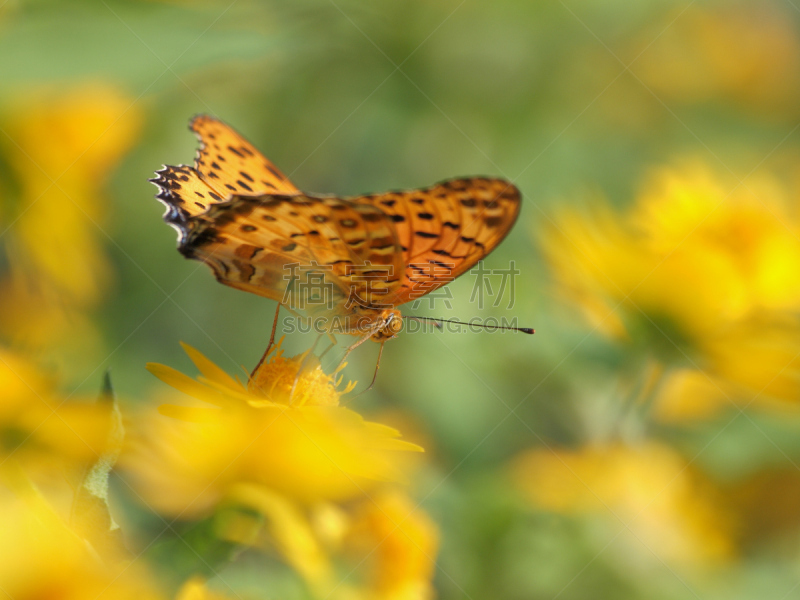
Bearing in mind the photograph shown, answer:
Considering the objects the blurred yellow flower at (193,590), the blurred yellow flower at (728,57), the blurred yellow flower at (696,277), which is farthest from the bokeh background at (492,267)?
the blurred yellow flower at (728,57)

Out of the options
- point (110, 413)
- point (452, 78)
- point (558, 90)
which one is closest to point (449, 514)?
point (110, 413)

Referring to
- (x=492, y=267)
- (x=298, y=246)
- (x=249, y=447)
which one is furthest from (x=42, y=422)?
(x=492, y=267)

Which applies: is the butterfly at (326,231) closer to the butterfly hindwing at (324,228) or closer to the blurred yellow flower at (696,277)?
the butterfly hindwing at (324,228)

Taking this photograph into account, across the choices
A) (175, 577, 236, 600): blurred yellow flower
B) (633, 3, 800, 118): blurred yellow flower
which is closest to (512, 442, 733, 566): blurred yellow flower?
(175, 577, 236, 600): blurred yellow flower

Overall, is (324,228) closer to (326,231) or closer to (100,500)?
(326,231)

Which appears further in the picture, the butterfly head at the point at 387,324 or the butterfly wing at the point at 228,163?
the butterfly head at the point at 387,324

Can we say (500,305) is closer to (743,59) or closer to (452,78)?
(452,78)
